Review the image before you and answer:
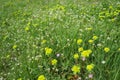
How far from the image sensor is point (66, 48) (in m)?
4.25

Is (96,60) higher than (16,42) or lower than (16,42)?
higher

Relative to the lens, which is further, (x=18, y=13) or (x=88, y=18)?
(x=18, y=13)

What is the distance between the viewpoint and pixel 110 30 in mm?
4637

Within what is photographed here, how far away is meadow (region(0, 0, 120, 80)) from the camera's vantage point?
11.8ft

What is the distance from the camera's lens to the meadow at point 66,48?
3600 mm

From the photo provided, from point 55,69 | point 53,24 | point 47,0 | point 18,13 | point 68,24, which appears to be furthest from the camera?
point 47,0

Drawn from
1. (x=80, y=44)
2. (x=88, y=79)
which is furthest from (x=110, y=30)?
(x=88, y=79)

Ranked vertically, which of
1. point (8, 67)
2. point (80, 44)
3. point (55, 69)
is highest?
point (80, 44)

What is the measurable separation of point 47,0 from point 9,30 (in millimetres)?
3178

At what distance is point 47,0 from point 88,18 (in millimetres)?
4140

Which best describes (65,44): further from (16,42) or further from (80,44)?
(16,42)

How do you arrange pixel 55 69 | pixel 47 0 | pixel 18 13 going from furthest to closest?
pixel 47 0, pixel 18 13, pixel 55 69

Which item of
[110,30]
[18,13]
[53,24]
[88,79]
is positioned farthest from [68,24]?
[18,13]

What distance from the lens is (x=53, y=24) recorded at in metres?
5.66
